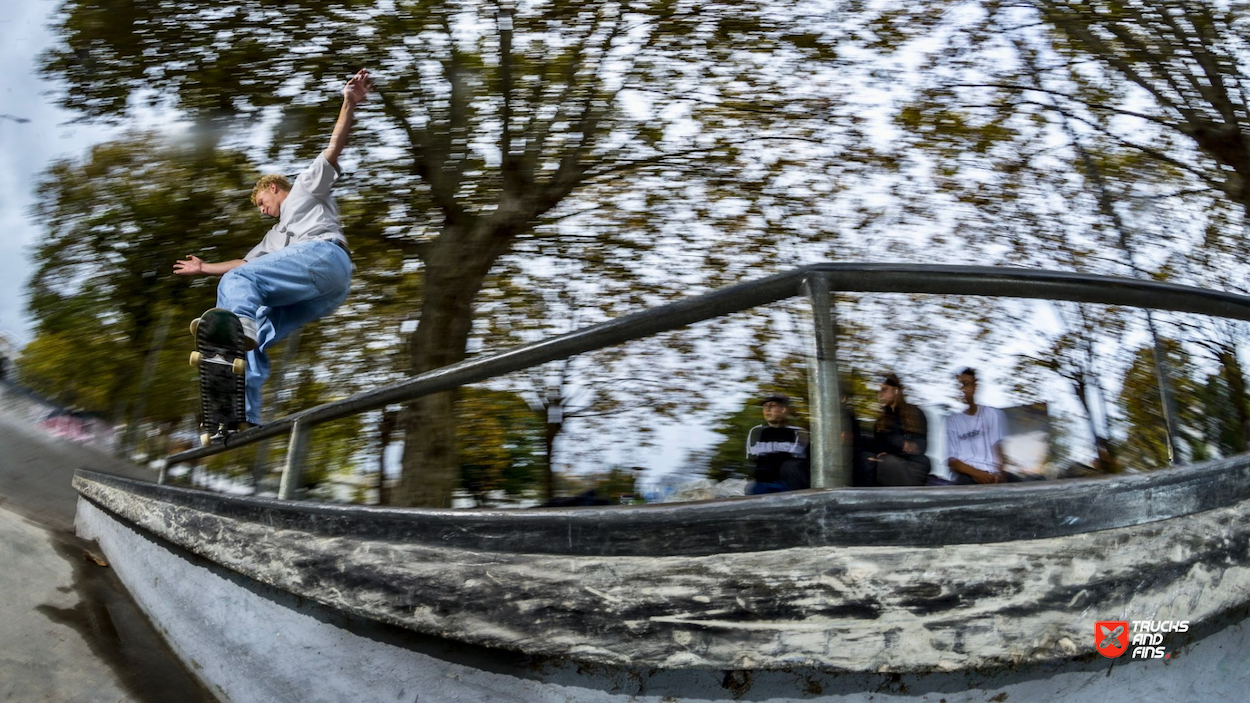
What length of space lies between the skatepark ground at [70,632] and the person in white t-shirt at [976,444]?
2.69 metres

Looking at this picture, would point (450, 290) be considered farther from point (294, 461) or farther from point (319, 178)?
point (294, 461)

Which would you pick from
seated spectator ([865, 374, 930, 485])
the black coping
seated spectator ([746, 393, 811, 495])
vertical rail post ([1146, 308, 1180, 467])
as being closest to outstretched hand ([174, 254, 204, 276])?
the black coping

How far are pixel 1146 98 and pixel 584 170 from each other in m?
6.88

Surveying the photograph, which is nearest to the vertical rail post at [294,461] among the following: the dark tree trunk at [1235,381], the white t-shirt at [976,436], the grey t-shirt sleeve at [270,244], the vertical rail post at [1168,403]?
the grey t-shirt sleeve at [270,244]

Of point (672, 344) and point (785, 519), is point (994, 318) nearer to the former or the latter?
point (672, 344)

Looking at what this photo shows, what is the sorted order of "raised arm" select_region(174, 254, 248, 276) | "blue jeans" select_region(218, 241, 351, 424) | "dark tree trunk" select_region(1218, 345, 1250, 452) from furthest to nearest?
"dark tree trunk" select_region(1218, 345, 1250, 452) < "raised arm" select_region(174, 254, 248, 276) < "blue jeans" select_region(218, 241, 351, 424)

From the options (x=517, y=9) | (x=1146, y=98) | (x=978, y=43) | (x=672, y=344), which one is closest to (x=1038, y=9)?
(x=978, y=43)

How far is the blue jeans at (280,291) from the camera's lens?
414 centimetres

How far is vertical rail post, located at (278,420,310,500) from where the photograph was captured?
3.09 meters

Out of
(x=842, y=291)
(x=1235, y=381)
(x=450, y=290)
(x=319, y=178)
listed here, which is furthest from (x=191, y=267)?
(x=1235, y=381)

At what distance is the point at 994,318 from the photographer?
22.7 ft

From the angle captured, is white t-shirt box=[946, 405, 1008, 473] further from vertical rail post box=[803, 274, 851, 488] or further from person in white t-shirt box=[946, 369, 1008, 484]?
vertical rail post box=[803, 274, 851, 488]

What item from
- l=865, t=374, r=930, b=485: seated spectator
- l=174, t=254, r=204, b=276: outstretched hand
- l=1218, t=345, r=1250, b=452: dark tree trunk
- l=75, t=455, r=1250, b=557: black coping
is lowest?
l=1218, t=345, r=1250, b=452: dark tree trunk

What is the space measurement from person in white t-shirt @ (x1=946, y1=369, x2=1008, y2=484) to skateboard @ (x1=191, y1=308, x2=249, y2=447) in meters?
3.11
